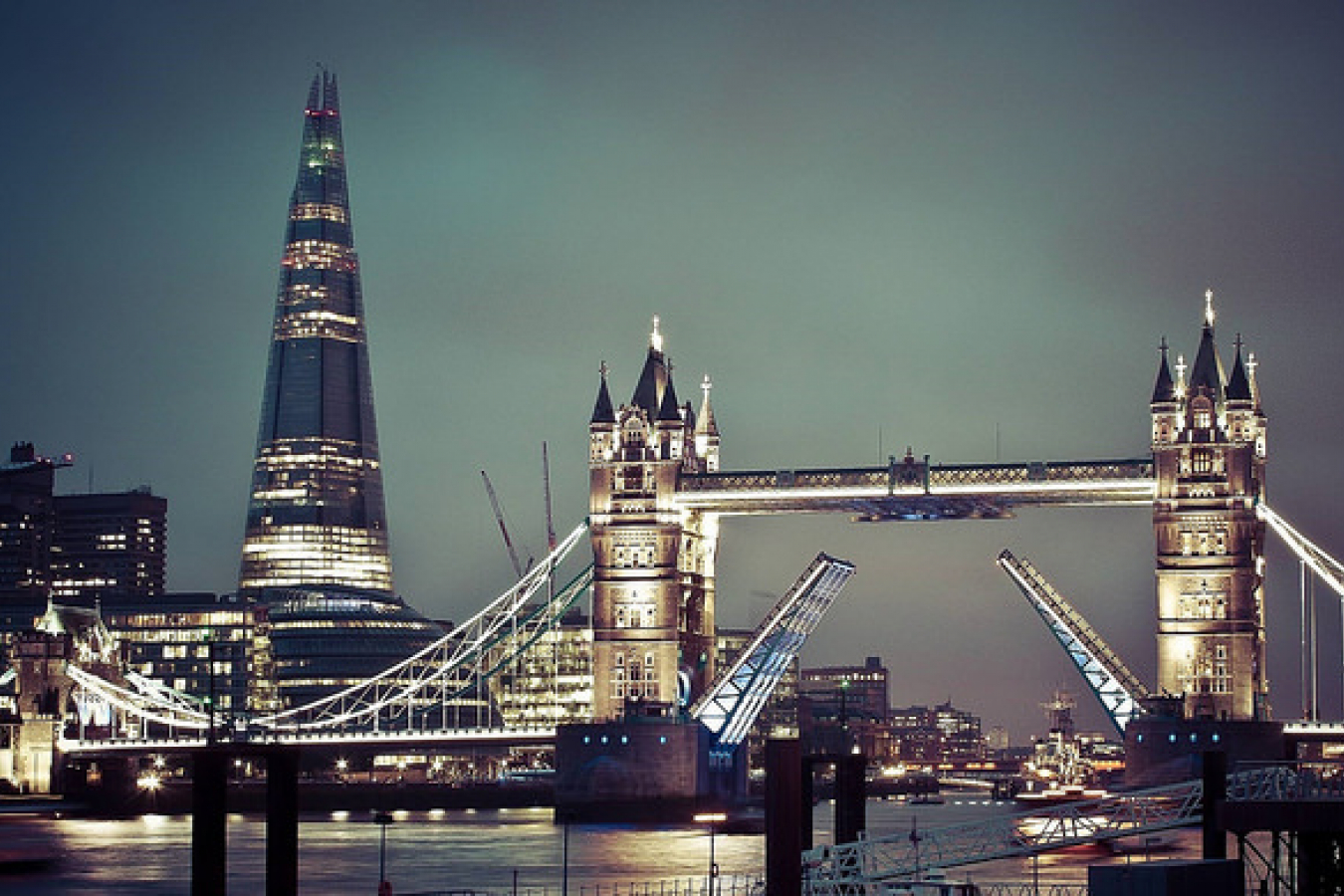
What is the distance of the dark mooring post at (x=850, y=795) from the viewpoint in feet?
287

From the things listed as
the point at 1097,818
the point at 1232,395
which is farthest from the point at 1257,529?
the point at 1097,818

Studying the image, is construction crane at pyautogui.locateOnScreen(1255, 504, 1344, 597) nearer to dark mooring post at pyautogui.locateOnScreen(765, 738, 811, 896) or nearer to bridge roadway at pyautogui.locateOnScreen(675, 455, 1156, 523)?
bridge roadway at pyautogui.locateOnScreen(675, 455, 1156, 523)

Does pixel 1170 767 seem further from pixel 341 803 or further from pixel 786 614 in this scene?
pixel 341 803

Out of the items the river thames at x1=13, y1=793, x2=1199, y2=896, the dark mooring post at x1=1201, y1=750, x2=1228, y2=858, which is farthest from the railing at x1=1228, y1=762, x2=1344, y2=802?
the river thames at x1=13, y1=793, x2=1199, y2=896

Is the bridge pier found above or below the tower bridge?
below

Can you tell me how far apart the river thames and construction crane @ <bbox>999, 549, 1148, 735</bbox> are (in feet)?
42.1

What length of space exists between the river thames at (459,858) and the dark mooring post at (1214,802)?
15.7 metres

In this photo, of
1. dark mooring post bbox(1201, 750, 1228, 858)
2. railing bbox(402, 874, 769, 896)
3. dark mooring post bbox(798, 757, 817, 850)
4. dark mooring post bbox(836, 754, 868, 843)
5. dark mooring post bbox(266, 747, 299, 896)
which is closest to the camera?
dark mooring post bbox(266, 747, 299, 896)

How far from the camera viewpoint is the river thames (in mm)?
98500

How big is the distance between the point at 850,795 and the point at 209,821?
3220cm

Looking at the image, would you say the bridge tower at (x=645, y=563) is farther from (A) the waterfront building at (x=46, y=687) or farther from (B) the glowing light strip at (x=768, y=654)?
(A) the waterfront building at (x=46, y=687)

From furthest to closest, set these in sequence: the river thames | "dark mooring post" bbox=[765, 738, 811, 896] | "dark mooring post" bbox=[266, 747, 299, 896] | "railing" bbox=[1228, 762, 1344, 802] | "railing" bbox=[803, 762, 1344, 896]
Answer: the river thames → "railing" bbox=[803, 762, 1344, 896] → "railing" bbox=[1228, 762, 1344, 802] → "dark mooring post" bbox=[765, 738, 811, 896] → "dark mooring post" bbox=[266, 747, 299, 896]

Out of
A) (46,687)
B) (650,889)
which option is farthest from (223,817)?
(46,687)

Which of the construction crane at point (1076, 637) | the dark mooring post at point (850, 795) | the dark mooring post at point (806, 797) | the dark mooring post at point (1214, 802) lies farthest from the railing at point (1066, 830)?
the construction crane at point (1076, 637)
